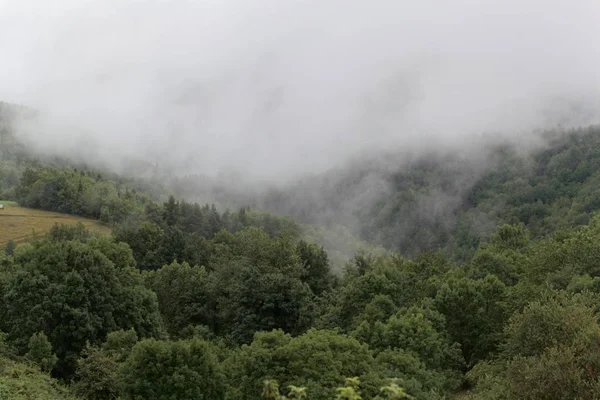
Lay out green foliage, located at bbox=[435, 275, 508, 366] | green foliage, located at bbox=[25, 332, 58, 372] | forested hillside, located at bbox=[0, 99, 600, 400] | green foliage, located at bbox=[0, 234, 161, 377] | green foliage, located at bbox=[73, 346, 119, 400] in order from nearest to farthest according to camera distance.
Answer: forested hillside, located at bbox=[0, 99, 600, 400]
green foliage, located at bbox=[73, 346, 119, 400]
green foliage, located at bbox=[25, 332, 58, 372]
green foliage, located at bbox=[0, 234, 161, 377]
green foliage, located at bbox=[435, 275, 508, 366]

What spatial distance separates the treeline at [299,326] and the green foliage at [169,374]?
0.09 metres

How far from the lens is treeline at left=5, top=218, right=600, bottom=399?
28.7 m

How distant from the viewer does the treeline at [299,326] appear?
28.7 m

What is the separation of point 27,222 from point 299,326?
107 metres

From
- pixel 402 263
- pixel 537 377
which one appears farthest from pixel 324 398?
pixel 402 263

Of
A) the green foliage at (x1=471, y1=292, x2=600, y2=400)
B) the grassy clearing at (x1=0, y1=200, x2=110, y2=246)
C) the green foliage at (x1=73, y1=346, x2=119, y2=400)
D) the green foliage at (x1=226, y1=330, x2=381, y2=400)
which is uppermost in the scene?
the grassy clearing at (x1=0, y1=200, x2=110, y2=246)

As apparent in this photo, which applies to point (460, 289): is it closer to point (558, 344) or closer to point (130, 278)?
point (558, 344)

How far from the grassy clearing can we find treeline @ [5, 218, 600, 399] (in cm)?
7290

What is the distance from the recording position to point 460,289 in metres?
48.8

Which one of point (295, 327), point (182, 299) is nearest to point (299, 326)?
point (295, 327)

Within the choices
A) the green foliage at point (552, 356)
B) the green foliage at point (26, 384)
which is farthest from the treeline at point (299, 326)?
the green foliage at point (26, 384)

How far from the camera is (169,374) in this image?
1318 inches

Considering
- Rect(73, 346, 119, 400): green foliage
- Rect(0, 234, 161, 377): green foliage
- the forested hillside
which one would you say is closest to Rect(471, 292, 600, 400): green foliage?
the forested hillside

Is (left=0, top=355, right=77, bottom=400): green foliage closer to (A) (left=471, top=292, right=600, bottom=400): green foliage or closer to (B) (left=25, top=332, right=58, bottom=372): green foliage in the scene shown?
(B) (left=25, top=332, right=58, bottom=372): green foliage
